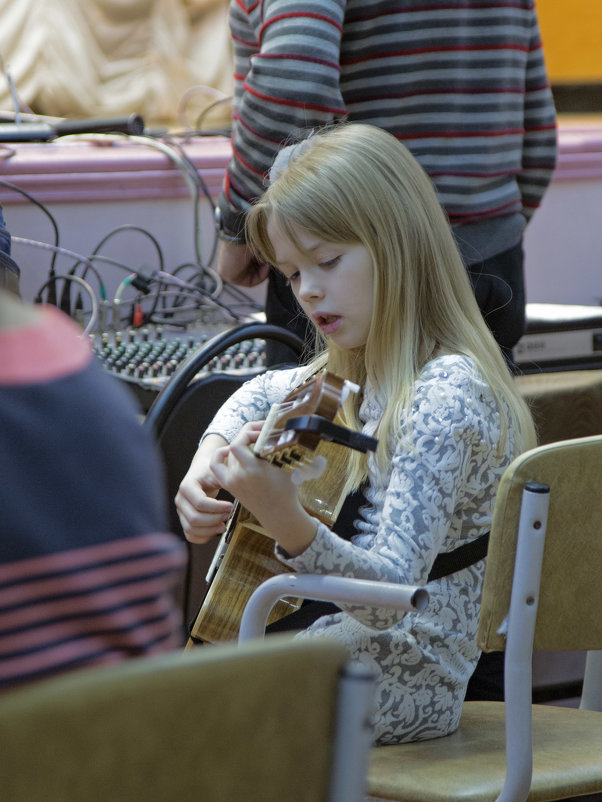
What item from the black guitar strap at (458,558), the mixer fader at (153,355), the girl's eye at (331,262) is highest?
the girl's eye at (331,262)

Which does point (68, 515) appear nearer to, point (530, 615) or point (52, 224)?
point (530, 615)

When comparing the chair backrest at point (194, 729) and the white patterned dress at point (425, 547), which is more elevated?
the chair backrest at point (194, 729)

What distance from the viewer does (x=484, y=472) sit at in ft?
4.07

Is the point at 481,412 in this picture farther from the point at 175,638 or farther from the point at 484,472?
the point at 175,638

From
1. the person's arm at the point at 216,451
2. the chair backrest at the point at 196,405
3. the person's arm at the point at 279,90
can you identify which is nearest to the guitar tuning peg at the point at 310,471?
the person's arm at the point at 216,451

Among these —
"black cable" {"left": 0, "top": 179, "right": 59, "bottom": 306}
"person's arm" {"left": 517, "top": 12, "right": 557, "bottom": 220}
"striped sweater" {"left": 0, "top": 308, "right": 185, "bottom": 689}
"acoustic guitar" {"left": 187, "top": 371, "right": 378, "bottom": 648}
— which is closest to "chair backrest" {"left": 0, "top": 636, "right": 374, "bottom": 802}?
"striped sweater" {"left": 0, "top": 308, "right": 185, "bottom": 689}

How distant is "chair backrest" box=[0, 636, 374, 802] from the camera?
1.65 feet

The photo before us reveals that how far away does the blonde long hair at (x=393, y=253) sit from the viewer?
128 centimetres

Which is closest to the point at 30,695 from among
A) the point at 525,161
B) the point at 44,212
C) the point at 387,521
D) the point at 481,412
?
the point at 387,521

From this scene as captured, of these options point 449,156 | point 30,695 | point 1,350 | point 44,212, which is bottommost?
point 44,212

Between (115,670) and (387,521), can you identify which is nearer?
(115,670)

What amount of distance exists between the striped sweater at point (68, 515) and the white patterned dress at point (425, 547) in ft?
1.76

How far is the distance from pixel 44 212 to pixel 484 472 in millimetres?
1361

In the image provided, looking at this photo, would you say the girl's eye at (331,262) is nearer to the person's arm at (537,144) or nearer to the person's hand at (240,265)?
the person's hand at (240,265)
